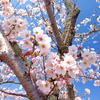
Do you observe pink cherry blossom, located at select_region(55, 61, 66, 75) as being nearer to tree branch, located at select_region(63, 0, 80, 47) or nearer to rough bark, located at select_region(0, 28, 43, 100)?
rough bark, located at select_region(0, 28, 43, 100)

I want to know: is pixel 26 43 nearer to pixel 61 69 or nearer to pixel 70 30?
pixel 61 69

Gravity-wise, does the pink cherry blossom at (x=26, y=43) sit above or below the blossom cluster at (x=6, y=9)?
below

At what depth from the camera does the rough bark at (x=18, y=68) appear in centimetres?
85

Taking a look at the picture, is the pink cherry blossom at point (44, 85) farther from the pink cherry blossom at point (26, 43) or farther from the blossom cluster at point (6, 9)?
the blossom cluster at point (6, 9)

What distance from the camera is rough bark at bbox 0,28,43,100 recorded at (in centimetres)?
85

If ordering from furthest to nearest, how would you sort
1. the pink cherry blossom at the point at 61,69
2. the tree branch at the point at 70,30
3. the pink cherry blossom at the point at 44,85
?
the tree branch at the point at 70,30
the pink cherry blossom at the point at 44,85
the pink cherry blossom at the point at 61,69

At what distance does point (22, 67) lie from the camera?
0.96 metres

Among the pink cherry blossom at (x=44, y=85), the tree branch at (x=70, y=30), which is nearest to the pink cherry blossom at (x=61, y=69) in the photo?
the pink cherry blossom at (x=44, y=85)

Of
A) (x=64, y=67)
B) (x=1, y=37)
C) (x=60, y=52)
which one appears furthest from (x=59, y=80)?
(x=60, y=52)

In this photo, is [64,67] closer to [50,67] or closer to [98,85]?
[50,67]

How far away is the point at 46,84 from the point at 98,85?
5007 mm

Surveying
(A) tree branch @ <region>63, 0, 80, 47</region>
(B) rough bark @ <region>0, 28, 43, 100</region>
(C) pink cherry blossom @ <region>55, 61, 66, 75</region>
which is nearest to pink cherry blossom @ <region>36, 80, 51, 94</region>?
(B) rough bark @ <region>0, 28, 43, 100</region>

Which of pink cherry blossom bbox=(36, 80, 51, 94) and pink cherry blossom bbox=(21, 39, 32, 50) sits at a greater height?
pink cherry blossom bbox=(21, 39, 32, 50)

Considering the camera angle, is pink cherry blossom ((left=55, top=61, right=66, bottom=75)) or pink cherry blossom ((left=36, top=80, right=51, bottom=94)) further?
pink cherry blossom ((left=36, top=80, right=51, bottom=94))
